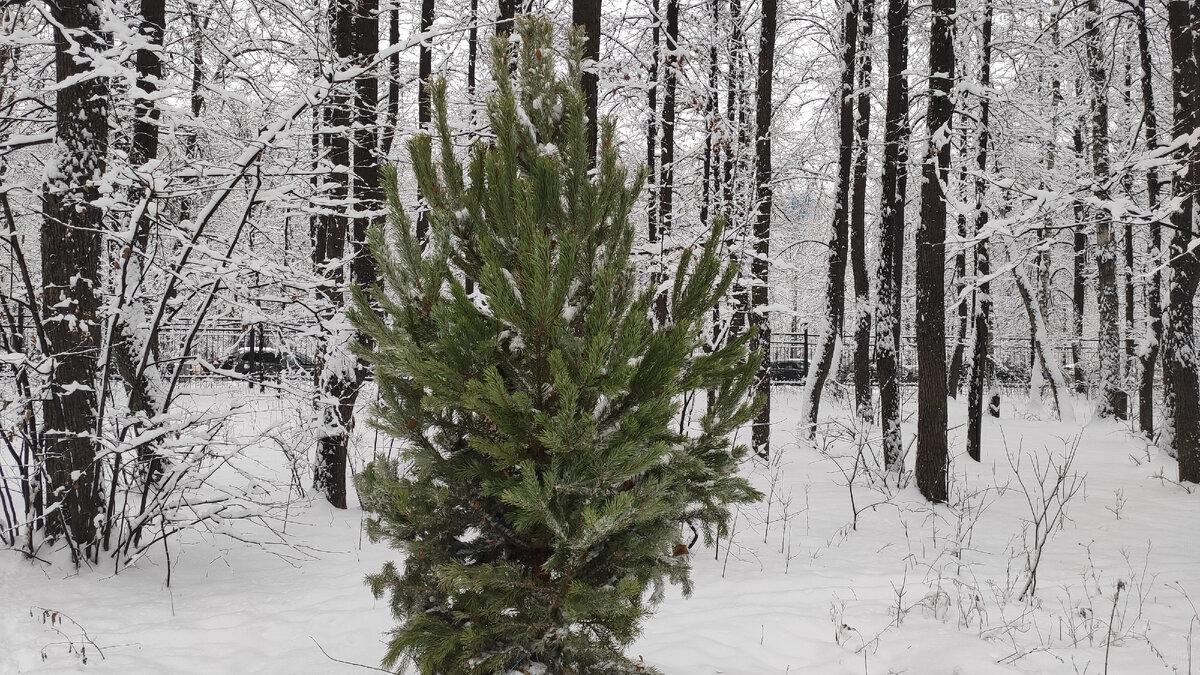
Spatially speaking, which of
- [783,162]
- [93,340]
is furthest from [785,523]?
[783,162]

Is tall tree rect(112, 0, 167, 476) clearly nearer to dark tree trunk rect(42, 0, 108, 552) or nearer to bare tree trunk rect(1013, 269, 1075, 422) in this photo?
dark tree trunk rect(42, 0, 108, 552)

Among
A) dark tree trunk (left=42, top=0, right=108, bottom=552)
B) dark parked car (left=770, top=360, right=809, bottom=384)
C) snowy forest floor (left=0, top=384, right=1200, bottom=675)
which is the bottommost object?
snowy forest floor (left=0, top=384, right=1200, bottom=675)

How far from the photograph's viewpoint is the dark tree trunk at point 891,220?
8516 mm

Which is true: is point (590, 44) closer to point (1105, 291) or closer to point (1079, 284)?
point (1105, 291)

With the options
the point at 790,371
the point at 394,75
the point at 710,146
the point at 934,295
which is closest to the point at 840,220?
the point at 710,146

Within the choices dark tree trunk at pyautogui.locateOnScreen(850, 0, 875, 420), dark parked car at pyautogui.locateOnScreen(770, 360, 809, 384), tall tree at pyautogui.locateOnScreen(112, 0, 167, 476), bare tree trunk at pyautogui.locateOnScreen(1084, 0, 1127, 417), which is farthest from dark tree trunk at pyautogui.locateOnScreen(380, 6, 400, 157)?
dark parked car at pyautogui.locateOnScreen(770, 360, 809, 384)

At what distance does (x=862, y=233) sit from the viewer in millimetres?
11805

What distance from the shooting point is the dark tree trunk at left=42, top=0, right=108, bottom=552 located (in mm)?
4648

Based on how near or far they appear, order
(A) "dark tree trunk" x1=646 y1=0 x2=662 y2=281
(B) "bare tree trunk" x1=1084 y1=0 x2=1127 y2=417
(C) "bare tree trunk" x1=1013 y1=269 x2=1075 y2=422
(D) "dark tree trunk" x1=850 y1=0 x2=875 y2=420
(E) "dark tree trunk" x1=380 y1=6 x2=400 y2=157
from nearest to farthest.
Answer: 1. (E) "dark tree trunk" x1=380 y1=6 x2=400 y2=157
2. (A) "dark tree trunk" x1=646 y1=0 x2=662 y2=281
3. (D) "dark tree trunk" x1=850 y1=0 x2=875 y2=420
4. (B) "bare tree trunk" x1=1084 y1=0 x2=1127 y2=417
5. (C) "bare tree trunk" x1=1013 y1=269 x2=1075 y2=422

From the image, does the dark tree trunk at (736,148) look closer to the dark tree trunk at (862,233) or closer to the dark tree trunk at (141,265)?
the dark tree trunk at (862,233)

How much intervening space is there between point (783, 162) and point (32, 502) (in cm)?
1123

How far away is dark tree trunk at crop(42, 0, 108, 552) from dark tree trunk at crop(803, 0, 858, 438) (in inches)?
→ 325

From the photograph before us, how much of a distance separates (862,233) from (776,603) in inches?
336

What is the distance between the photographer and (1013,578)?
201 inches
